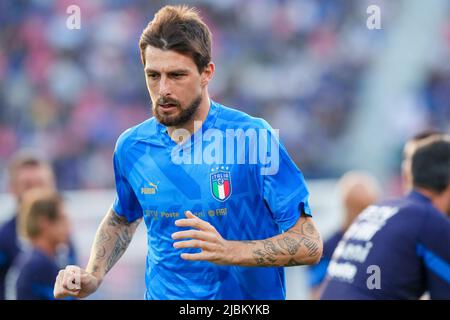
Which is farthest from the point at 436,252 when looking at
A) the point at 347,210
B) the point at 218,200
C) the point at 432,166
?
the point at 347,210

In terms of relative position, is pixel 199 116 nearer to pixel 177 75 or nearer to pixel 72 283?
pixel 177 75

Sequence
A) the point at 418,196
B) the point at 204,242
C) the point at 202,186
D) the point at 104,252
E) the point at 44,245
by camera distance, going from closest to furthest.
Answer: the point at 204,242 < the point at 202,186 < the point at 104,252 < the point at 418,196 < the point at 44,245

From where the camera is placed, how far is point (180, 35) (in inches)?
173

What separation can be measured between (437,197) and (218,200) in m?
1.84

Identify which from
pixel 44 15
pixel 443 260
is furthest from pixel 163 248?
pixel 44 15

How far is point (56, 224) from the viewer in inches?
285


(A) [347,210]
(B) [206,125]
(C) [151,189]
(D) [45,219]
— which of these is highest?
(B) [206,125]

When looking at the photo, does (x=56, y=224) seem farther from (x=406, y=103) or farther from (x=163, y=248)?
(x=406, y=103)

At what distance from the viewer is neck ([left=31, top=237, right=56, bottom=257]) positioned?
7085 mm

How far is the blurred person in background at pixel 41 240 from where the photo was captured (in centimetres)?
680

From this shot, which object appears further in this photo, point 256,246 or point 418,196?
point 418,196

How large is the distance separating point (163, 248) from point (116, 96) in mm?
10917

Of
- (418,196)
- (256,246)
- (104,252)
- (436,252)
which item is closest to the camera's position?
(256,246)

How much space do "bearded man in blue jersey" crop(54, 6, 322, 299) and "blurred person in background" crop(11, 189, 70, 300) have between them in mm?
2299
